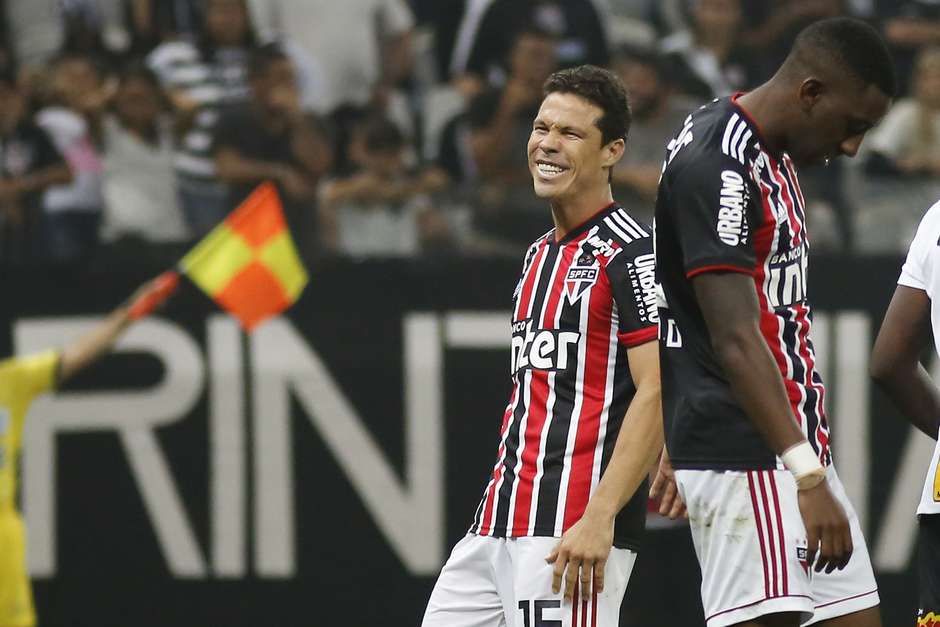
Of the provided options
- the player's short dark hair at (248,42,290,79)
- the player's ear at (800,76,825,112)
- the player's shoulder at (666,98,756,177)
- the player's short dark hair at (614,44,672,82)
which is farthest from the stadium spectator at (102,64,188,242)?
the player's ear at (800,76,825,112)

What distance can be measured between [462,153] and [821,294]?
1873mm

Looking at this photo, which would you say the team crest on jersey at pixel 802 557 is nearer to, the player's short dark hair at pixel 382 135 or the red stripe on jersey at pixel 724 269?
the red stripe on jersey at pixel 724 269

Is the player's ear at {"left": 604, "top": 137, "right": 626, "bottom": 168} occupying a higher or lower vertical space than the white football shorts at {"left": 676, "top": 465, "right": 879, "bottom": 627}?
higher

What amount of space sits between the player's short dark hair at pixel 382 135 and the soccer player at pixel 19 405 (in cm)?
148

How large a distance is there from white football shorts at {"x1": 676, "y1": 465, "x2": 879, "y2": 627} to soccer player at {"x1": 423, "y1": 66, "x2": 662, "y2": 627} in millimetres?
417

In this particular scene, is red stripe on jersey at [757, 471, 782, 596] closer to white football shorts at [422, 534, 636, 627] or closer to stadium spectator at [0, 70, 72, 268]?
white football shorts at [422, 534, 636, 627]

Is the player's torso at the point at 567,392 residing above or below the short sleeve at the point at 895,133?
below

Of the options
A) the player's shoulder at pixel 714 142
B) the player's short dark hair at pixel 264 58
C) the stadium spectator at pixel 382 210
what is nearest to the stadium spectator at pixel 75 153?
the player's short dark hair at pixel 264 58

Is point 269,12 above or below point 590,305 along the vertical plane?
above

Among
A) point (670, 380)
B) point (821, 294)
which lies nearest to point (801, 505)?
point (670, 380)

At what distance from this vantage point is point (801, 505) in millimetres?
3303

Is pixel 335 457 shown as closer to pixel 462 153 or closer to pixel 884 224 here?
pixel 462 153

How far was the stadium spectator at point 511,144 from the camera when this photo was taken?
23.7ft

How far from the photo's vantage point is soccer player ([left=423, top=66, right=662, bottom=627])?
4.00m
